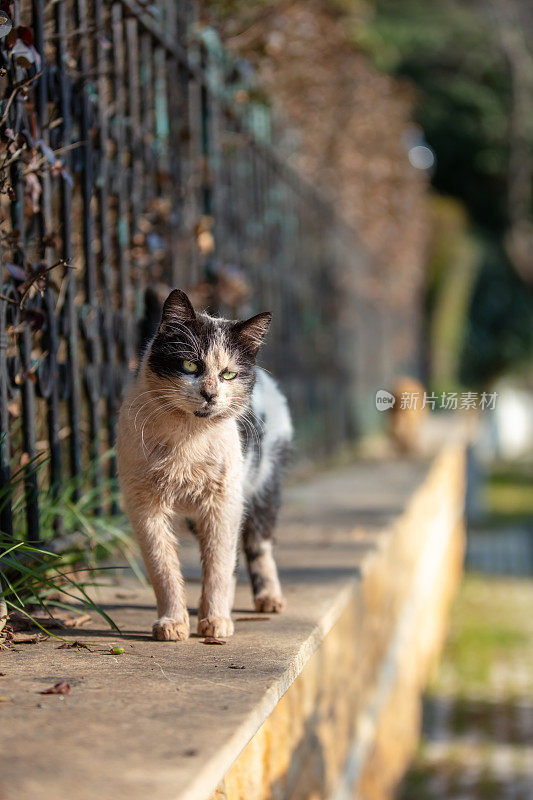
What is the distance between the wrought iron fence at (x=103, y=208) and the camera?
265 cm

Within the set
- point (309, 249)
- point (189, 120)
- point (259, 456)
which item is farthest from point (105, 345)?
point (309, 249)

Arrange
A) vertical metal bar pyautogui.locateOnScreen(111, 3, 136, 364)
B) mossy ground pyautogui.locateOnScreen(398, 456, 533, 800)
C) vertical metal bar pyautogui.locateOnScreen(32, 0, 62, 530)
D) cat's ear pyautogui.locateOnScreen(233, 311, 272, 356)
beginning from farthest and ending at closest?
1. mossy ground pyautogui.locateOnScreen(398, 456, 533, 800)
2. vertical metal bar pyautogui.locateOnScreen(111, 3, 136, 364)
3. vertical metal bar pyautogui.locateOnScreen(32, 0, 62, 530)
4. cat's ear pyautogui.locateOnScreen(233, 311, 272, 356)

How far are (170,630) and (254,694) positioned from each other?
19.1 inches

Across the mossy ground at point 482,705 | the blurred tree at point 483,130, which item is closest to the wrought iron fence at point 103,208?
the mossy ground at point 482,705

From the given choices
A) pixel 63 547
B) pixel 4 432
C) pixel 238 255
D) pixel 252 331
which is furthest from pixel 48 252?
pixel 238 255

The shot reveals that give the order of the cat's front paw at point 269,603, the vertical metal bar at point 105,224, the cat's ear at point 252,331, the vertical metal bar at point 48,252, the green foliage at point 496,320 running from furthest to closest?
the green foliage at point 496,320 → the vertical metal bar at point 105,224 → the vertical metal bar at point 48,252 → the cat's front paw at point 269,603 → the cat's ear at point 252,331

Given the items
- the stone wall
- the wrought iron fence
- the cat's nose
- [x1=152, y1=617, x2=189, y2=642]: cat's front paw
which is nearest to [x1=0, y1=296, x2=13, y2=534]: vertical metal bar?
the wrought iron fence

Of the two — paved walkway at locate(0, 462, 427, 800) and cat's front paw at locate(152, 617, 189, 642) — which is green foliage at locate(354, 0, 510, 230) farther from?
cat's front paw at locate(152, 617, 189, 642)

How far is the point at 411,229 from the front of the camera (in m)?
14.6

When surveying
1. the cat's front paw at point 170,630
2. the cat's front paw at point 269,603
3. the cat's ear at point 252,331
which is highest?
the cat's ear at point 252,331

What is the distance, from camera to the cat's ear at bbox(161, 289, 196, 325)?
217 centimetres

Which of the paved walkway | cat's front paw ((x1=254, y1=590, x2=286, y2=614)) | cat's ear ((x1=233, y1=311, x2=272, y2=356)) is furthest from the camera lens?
cat's front paw ((x1=254, y1=590, x2=286, y2=614))

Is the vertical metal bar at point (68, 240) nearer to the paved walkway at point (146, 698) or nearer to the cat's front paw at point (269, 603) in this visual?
the paved walkway at point (146, 698)

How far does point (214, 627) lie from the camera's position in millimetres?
2270
